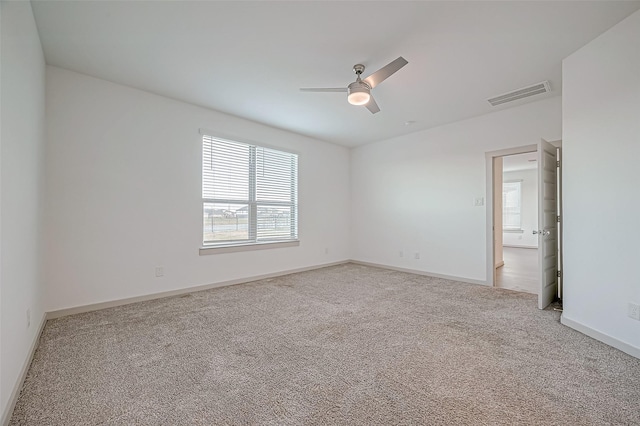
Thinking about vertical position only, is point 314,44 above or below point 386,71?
above

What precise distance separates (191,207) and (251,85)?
6.29 feet

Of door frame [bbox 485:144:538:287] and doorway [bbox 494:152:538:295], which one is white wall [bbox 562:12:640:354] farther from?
doorway [bbox 494:152:538:295]

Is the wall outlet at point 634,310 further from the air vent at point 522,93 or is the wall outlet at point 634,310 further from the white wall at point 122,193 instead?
the white wall at point 122,193

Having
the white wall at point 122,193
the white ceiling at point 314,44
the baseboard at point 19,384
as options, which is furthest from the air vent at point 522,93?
the baseboard at point 19,384

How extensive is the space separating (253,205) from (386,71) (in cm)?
309

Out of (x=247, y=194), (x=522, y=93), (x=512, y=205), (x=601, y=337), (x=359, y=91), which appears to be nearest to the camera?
(x=601, y=337)

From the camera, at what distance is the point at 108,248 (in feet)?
10.9

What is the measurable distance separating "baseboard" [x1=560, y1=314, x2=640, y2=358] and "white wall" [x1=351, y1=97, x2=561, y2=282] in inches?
66.2

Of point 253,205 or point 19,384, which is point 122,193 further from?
point 19,384

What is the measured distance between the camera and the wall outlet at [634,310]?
214 centimetres

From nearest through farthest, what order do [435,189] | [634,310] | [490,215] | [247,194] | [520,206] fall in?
[634,310] → [490,215] → [247,194] → [435,189] → [520,206]

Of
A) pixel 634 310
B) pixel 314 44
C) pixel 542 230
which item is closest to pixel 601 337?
pixel 634 310

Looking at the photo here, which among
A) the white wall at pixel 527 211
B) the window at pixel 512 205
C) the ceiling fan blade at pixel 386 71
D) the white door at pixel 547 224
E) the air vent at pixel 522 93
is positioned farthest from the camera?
the window at pixel 512 205

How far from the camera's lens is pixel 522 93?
11.7 ft
